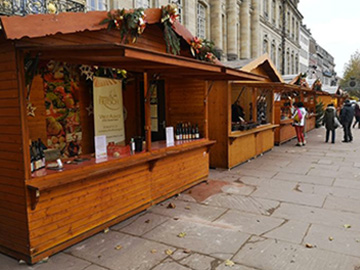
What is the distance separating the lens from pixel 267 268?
11.8 feet

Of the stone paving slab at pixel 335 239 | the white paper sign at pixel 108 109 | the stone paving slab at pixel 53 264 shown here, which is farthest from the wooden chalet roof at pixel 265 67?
the stone paving slab at pixel 53 264

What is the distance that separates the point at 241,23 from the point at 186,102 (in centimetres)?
2377

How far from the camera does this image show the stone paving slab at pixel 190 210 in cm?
528

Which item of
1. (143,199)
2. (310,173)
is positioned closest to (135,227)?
(143,199)

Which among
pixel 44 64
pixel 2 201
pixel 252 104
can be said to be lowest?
pixel 2 201

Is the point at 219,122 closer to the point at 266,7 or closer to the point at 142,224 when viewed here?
the point at 142,224

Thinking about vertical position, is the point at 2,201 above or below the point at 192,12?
below

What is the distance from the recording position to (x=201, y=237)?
14.6 feet

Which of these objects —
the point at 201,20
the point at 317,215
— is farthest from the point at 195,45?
the point at 201,20

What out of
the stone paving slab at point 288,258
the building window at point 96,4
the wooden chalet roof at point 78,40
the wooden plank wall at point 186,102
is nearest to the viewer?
the wooden chalet roof at point 78,40

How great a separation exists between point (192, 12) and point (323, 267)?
63.3ft

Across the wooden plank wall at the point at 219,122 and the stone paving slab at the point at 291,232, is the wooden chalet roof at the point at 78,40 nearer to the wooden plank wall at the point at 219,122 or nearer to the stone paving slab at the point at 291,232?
the stone paving slab at the point at 291,232

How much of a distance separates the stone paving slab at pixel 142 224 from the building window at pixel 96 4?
9.54 meters

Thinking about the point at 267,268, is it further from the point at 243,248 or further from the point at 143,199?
the point at 143,199
